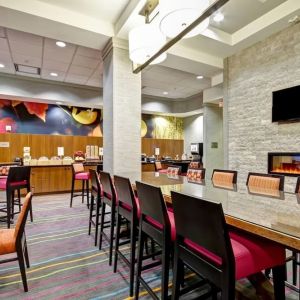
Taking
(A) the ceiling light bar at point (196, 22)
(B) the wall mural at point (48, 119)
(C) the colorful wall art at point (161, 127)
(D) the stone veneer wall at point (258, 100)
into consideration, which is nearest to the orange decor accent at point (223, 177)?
(D) the stone veneer wall at point (258, 100)

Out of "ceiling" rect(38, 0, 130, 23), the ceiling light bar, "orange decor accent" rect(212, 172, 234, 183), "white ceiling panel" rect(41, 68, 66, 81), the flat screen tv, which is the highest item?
"ceiling" rect(38, 0, 130, 23)

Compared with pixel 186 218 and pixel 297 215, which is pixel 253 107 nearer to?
pixel 297 215

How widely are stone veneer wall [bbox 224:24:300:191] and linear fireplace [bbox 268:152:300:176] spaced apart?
0.09 m

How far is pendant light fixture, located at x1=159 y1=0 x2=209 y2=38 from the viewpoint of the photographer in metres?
1.79

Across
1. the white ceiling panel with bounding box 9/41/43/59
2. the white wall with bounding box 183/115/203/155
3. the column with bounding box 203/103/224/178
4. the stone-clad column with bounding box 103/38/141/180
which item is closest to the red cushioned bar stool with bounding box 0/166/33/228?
the stone-clad column with bounding box 103/38/141/180

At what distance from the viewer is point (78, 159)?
266 inches

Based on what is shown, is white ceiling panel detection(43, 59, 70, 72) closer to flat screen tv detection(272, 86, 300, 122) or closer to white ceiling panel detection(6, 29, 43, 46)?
white ceiling panel detection(6, 29, 43, 46)

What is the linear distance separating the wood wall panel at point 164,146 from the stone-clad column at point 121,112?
4.58 m

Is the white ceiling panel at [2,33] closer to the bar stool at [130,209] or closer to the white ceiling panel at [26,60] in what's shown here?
the white ceiling panel at [26,60]

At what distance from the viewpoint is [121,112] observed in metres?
3.93

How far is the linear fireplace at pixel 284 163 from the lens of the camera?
12.1 feet

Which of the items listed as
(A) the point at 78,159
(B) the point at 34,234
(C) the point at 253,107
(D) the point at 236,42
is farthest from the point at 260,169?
(A) the point at 78,159

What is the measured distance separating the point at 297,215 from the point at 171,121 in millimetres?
8530

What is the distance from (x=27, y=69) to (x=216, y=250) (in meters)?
6.22
